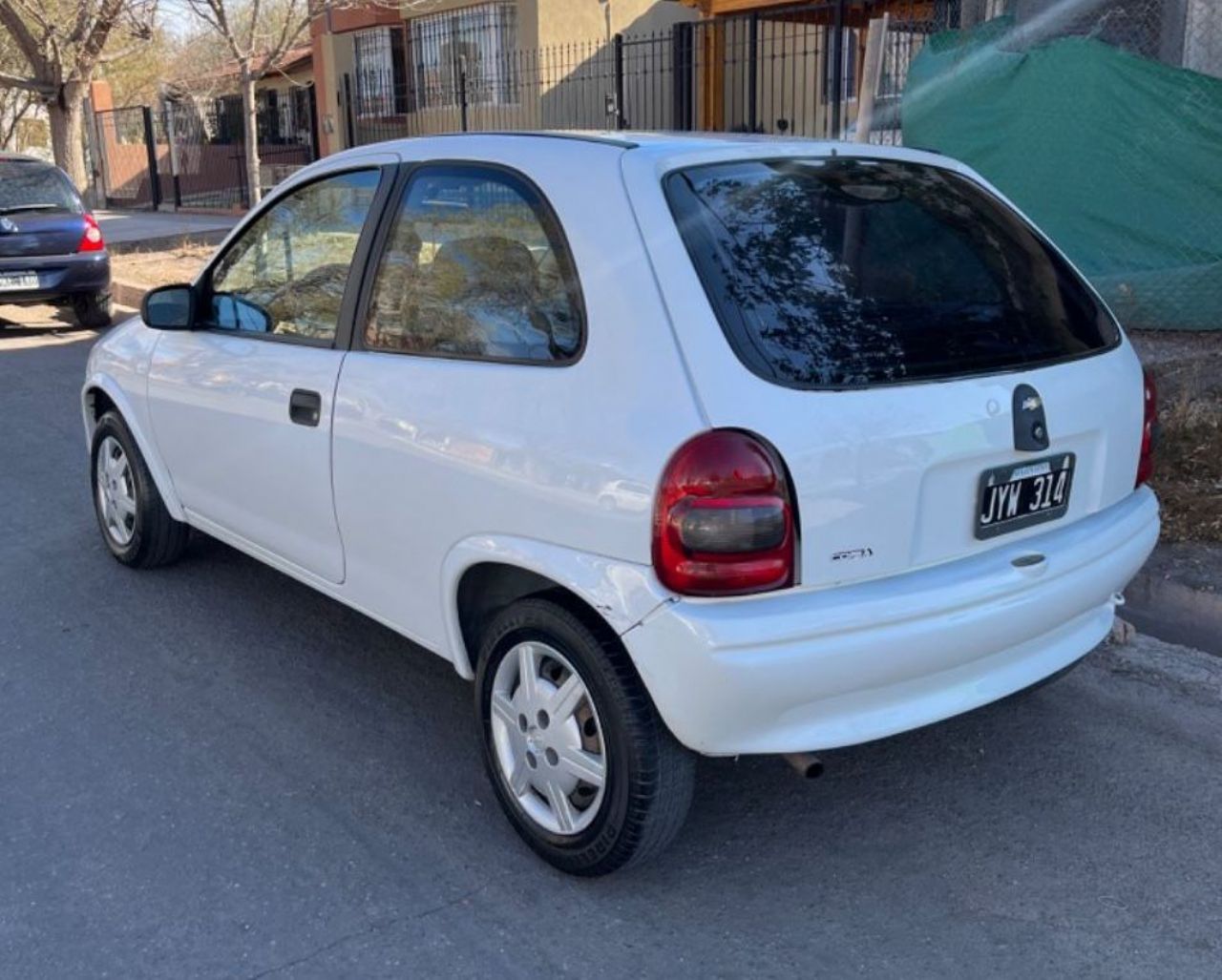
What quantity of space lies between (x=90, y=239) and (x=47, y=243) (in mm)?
425

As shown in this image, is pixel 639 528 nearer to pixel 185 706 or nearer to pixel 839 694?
pixel 839 694

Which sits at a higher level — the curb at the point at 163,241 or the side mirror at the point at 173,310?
the side mirror at the point at 173,310

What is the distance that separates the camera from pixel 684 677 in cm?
278

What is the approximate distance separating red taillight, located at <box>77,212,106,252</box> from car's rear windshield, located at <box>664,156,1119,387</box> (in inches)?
400

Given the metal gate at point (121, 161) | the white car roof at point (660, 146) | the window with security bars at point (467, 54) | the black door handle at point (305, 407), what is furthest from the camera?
the metal gate at point (121, 161)

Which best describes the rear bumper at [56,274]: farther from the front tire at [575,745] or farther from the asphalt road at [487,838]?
the front tire at [575,745]

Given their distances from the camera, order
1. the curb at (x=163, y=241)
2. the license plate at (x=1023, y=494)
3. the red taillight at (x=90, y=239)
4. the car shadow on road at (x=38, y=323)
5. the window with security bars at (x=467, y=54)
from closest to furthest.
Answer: the license plate at (x=1023, y=494), the red taillight at (x=90, y=239), the car shadow on road at (x=38, y=323), the curb at (x=163, y=241), the window with security bars at (x=467, y=54)

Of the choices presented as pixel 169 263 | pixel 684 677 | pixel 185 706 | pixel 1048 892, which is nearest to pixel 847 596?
pixel 684 677

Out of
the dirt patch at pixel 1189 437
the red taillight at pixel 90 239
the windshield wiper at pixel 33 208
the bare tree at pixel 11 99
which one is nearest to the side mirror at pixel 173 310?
the dirt patch at pixel 1189 437

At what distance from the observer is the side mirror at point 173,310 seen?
4.58m

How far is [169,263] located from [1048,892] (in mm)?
14851

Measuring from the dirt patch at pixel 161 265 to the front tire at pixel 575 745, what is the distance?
443 inches

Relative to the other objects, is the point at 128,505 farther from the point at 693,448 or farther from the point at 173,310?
the point at 693,448

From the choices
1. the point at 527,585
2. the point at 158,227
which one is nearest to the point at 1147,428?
the point at 527,585
